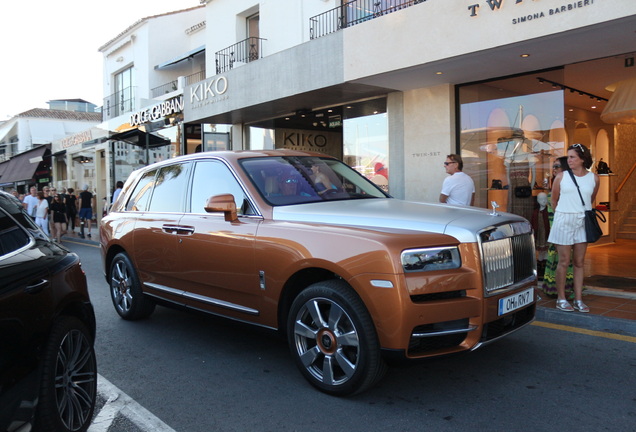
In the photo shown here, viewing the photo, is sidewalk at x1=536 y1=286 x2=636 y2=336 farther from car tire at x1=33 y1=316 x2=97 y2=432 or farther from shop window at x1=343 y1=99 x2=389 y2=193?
shop window at x1=343 y1=99 x2=389 y2=193

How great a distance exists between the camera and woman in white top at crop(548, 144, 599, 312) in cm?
562

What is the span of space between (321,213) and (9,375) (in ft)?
7.33

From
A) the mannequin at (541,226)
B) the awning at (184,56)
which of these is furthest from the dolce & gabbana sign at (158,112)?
the mannequin at (541,226)

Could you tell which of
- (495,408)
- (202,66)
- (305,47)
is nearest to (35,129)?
(202,66)

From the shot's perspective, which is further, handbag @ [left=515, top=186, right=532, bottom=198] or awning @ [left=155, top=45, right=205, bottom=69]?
awning @ [left=155, top=45, right=205, bottom=69]

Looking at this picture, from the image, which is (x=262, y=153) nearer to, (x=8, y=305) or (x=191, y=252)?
(x=191, y=252)

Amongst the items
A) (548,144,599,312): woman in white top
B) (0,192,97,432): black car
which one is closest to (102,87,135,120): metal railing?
(548,144,599,312): woman in white top

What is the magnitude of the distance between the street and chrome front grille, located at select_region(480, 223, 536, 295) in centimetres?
61

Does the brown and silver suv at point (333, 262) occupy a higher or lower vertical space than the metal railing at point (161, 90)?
lower

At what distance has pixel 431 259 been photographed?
328 cm

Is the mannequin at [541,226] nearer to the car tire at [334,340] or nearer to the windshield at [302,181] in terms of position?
the windshield at [302,181]

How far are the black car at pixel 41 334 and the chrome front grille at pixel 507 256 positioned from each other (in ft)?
8.41

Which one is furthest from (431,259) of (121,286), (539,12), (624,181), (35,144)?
(35,144)

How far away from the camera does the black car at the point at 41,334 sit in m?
2.42
